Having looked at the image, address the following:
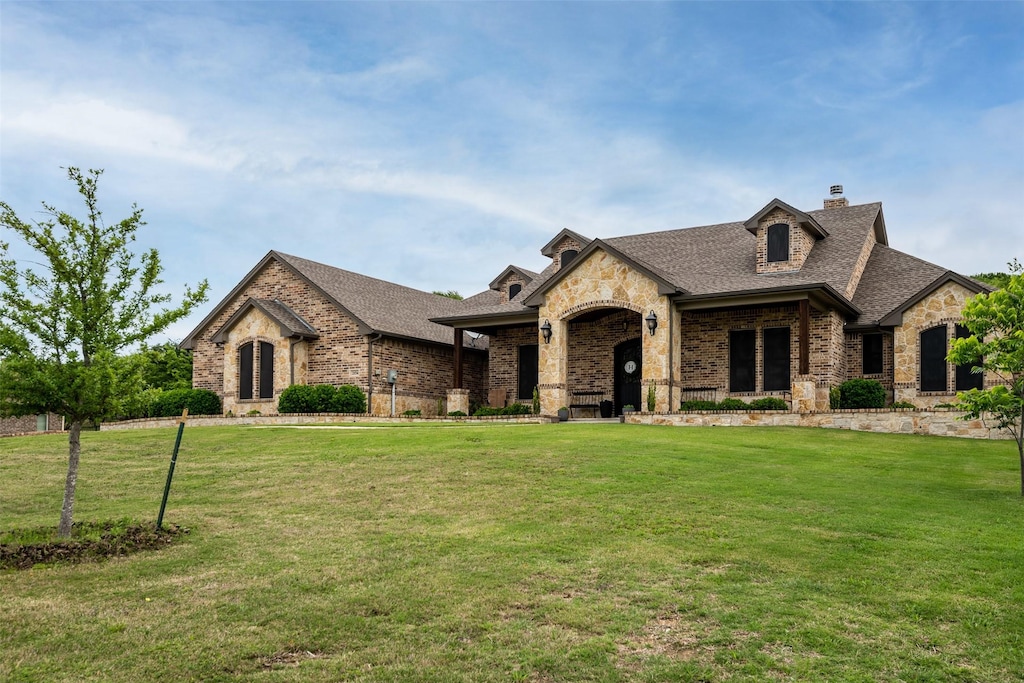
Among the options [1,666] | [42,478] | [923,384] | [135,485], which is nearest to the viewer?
[1,666]

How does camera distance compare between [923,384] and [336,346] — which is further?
[336,346]

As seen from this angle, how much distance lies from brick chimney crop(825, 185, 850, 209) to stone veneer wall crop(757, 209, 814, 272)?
5.80 metres

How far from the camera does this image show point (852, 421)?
22.3m

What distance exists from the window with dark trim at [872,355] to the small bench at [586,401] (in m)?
7.94

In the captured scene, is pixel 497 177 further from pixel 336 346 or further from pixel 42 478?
pixel 42 478

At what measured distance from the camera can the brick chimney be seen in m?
32.0

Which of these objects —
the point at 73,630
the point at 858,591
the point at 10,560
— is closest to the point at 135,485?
the point at 10,560

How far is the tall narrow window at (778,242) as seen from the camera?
26.6m

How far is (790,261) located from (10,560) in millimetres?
22024

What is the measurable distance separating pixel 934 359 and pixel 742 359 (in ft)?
16.6

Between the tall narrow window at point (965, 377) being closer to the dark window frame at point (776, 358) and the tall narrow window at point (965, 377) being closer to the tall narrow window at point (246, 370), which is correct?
the dark window frame at point (776, 358)

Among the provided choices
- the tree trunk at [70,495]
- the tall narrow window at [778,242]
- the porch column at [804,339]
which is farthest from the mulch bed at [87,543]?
the tall narrow window at [778,242]

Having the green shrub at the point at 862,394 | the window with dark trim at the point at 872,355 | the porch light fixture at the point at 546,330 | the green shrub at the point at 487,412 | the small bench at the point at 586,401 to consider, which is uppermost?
the porch light fixture at the point at 546,330

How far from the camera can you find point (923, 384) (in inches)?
981
